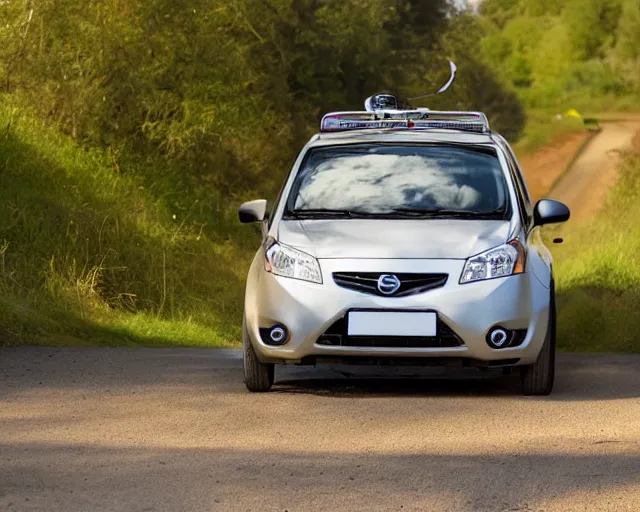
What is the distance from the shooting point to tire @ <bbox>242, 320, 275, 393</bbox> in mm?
10094

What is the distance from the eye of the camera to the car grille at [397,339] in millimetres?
9609

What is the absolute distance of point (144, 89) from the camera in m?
22.5

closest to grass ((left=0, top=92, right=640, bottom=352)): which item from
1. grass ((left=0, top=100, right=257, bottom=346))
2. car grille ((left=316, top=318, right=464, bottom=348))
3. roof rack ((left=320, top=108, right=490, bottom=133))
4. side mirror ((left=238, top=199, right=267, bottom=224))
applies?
grass ((left=0, top=100, right=257, bottom=346))

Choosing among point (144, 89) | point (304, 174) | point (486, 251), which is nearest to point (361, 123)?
point (304, 174)

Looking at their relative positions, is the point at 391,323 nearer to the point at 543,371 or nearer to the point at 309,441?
the point at 543,371

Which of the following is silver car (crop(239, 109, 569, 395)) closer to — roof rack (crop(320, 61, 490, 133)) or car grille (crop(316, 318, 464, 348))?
car grille (crop(316, 318, 464, 348))

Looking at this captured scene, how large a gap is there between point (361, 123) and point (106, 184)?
31.6 ft

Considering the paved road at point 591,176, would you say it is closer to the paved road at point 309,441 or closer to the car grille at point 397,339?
the paved road at point 309,441

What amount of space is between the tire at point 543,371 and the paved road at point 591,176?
29.1 m

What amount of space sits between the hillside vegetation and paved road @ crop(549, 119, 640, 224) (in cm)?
1144

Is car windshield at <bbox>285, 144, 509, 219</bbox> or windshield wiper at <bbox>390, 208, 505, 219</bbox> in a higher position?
car windshield at <bbox>285, 144, 509, 219</bbox>

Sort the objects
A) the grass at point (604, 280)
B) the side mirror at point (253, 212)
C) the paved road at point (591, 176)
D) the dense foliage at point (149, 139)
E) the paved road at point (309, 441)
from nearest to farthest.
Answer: the paved road at point (309, 441) → the side mirror at point (253, 212) → the grass at point (604, 280) → the dense foliage at point (149, 139) → the paved road at point (591, 176)

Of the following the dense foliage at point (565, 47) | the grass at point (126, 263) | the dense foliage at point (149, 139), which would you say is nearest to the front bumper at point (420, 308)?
the grass at point (126, 263)

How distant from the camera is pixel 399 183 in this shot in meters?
10.7
